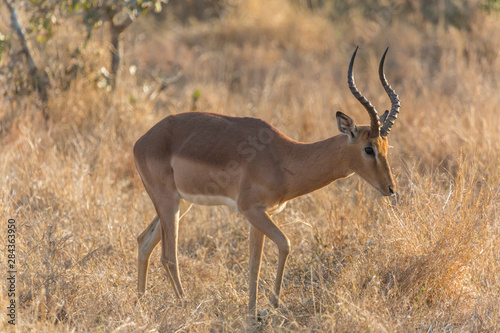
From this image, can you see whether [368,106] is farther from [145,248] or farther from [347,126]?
[145,248]

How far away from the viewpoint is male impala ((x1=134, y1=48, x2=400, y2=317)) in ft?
15.1

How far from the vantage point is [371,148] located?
4539 mm

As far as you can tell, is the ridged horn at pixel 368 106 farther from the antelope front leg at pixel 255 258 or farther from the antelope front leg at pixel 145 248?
the antelope front leg at pixel 145 248

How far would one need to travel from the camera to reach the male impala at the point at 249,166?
4613 millimetres

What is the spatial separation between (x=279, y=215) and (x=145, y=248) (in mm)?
1718

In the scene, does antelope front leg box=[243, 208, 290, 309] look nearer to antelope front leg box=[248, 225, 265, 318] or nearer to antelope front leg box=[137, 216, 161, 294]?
antelope front leg box=[248, 225, 265, 318]

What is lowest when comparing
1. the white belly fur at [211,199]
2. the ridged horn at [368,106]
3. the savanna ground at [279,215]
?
the savanna ground at [279,215]

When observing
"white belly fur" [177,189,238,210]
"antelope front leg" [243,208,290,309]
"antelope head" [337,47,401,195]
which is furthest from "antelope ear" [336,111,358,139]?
"white belly fur" [177,189,238,210]

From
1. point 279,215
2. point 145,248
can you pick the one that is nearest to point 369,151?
point 145,248

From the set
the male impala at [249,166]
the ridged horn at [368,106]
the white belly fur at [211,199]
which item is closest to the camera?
the ridged horn at [368,106]

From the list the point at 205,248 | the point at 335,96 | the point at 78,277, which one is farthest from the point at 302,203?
the point at 335,96

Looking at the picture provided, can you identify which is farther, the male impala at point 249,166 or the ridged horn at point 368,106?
the male impala at point 249,166

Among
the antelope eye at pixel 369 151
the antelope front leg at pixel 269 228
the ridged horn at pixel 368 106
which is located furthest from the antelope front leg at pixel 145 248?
the ridged horn at pixel 368 106

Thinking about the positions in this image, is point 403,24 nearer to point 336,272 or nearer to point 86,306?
point 336,272
